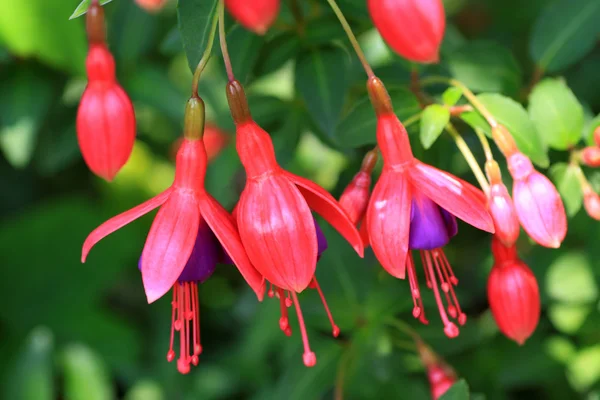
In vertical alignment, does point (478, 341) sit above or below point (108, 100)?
below

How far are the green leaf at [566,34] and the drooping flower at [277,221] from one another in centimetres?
58

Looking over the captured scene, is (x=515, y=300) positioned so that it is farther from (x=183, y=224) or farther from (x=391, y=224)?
(x=183, y=224)

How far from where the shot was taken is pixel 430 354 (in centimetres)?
124

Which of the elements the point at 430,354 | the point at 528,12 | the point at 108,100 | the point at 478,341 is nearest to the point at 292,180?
the point at 108,100

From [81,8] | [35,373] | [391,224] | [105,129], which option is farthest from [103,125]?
[35,373]

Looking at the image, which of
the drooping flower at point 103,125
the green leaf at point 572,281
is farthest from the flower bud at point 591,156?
the drooping flower at point 103,125

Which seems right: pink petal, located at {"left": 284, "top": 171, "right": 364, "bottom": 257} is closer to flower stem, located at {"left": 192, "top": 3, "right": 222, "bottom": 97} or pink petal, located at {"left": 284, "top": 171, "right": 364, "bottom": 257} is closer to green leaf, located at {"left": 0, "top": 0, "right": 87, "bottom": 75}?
flower stem, located at {"left": 192, "top": 3, "right": 222, "bottom": 97}

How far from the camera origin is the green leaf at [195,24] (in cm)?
81

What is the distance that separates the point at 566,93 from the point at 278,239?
0.57 metres

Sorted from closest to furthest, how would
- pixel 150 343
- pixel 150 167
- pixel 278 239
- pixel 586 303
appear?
1. pixel 278 239
2. pixel 586 303
3. pixel 150 343
4. pixel 150 167

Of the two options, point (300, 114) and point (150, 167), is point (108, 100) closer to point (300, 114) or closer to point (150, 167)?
point (300, 114)

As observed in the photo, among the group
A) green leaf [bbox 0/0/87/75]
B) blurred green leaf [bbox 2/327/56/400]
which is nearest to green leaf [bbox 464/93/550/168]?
green leaf [bbox 0/0/87/75]

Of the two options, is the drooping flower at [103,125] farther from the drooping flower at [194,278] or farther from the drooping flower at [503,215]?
the drooping flower at [503,215]

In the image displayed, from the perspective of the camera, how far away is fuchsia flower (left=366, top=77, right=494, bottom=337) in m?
0.82
